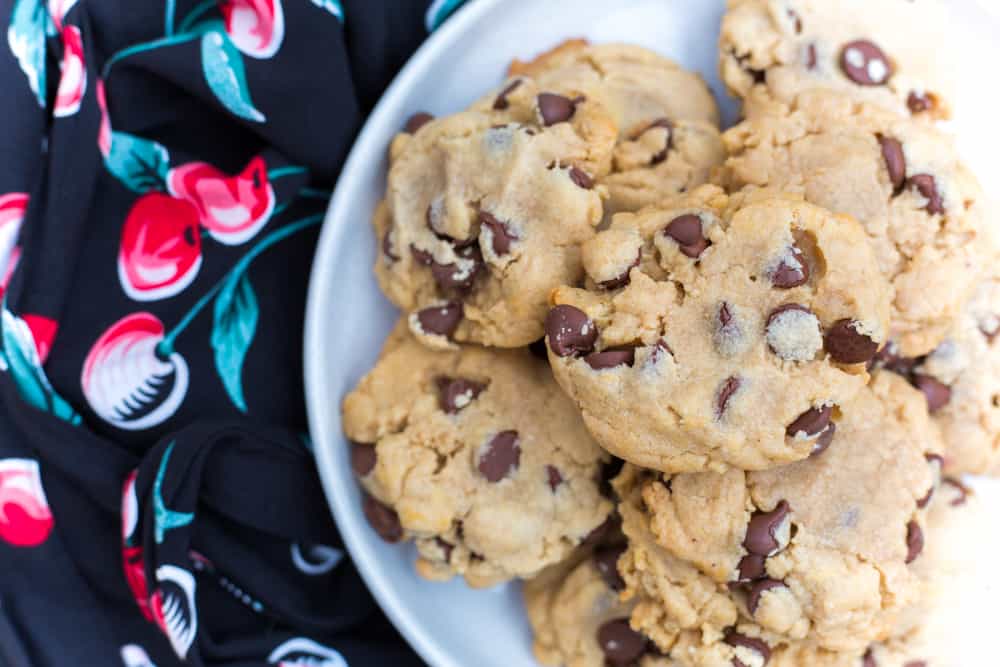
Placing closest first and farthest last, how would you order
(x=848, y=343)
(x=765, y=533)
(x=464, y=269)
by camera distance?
(x=848, y=343), (x=765, y=533), (x=464, y=269)

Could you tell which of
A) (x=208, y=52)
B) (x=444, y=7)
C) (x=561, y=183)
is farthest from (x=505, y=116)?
(x=208, y=52)

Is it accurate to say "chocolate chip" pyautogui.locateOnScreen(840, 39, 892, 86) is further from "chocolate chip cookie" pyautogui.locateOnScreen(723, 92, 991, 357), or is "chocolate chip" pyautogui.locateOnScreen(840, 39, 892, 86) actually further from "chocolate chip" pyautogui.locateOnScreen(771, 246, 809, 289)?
"chocolate chip" pyautogui.locateOnScreen(771, 246, 809, 289)

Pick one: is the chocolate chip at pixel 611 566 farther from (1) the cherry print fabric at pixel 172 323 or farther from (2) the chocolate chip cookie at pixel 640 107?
(2) the chocolate chip cookie at pixel 640 107

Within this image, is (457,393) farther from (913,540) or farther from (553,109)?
(913,540)

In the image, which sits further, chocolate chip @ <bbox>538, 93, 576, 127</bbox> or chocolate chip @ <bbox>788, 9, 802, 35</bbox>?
chocolate chip @ <bbox>788, 9, 802, 35</bbox>

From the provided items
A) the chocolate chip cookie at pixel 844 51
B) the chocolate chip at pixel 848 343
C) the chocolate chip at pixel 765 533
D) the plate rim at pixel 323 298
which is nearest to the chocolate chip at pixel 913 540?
the chocolate chip at pixel 765 533

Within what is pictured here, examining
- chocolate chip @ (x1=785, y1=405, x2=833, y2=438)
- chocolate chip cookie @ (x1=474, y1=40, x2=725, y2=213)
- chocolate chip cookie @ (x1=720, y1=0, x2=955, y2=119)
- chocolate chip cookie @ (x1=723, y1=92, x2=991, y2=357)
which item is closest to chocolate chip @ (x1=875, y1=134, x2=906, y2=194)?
chocolate chip cookie @ (x1=723, y1=92, x2=991, y2=357)

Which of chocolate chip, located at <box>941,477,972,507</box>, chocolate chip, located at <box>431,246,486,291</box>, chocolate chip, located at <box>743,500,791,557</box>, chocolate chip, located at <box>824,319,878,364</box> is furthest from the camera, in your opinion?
chocolate chip, located at <box>941,477,972,507</box>

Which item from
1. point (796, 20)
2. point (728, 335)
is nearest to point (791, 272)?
point (728, 335)
